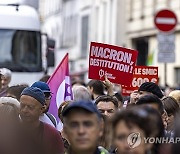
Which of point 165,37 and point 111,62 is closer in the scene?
point 111,62

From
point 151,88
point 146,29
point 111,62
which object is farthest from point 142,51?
point 151,88

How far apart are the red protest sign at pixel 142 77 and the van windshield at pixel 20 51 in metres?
6.27

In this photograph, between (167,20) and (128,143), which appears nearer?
(128,143)

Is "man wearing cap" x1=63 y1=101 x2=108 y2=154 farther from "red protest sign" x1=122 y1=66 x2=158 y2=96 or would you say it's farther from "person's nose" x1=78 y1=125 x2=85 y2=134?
"red protest sign" x1=122 y1=66 x2=158 y2=96

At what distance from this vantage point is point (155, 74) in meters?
12.7

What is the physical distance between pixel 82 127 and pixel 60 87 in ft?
21.4

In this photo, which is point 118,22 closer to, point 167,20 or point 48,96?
point 167,20

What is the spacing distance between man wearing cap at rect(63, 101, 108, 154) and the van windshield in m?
13.2

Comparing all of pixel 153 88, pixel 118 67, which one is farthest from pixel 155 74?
pixel 153 88

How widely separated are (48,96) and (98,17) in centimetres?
3902

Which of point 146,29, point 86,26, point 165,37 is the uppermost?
point 165,37

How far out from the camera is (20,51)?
62.7ft

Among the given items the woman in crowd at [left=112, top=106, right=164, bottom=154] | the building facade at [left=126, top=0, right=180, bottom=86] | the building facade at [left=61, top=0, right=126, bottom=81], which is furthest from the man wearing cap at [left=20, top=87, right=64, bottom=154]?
the building facade at [left=61, top=0, right=126, bottom=81]

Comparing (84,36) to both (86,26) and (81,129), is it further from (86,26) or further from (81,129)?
(81,129)
